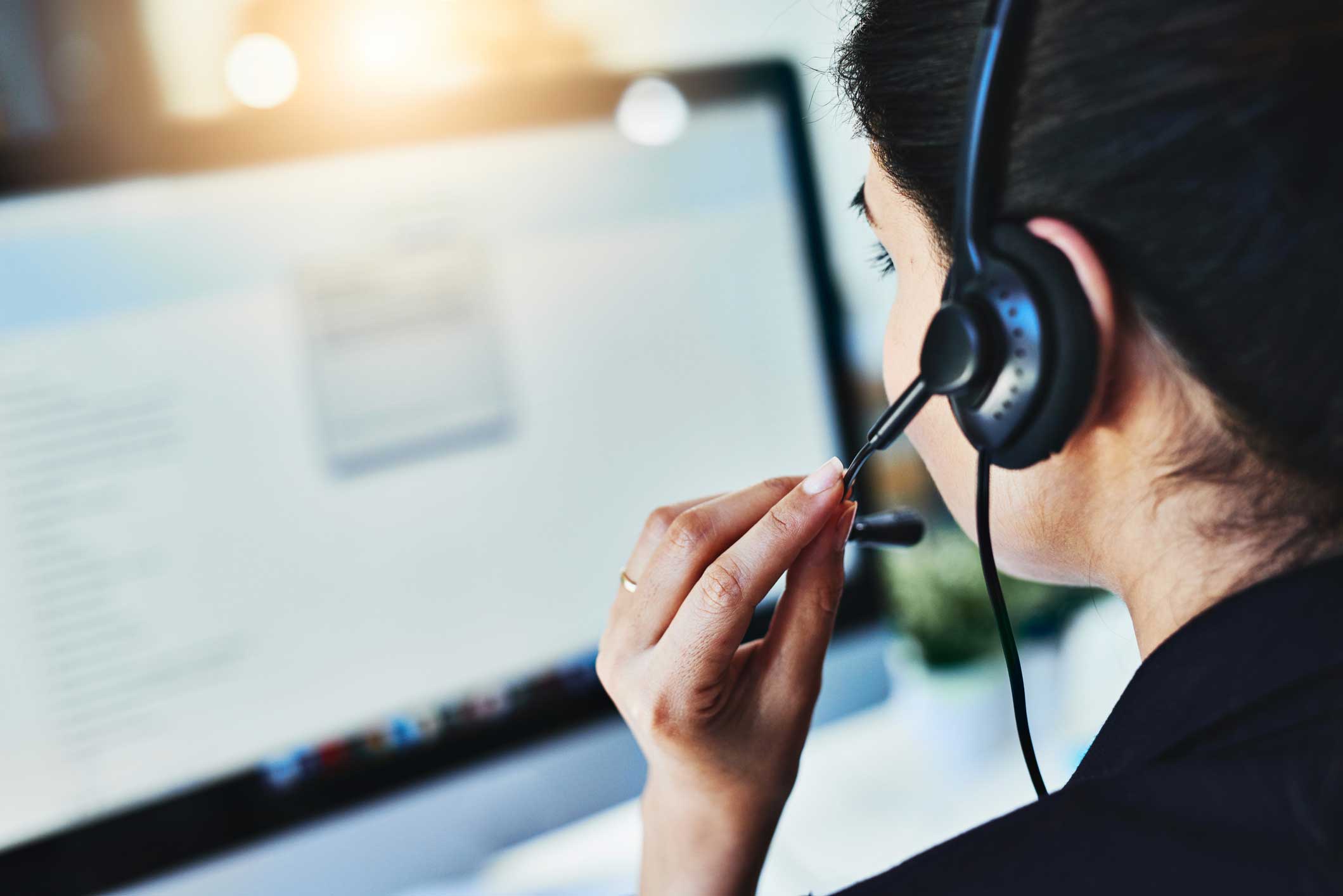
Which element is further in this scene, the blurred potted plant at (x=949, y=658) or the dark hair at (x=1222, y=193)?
the blurred potted plant at (x=949, y=658)

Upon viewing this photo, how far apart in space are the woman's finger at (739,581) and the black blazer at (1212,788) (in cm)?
14

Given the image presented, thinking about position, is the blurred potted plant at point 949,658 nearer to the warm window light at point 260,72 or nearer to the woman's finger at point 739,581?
the woman's finger at point 739,581

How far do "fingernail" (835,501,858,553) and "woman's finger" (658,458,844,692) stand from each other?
2 centimetres

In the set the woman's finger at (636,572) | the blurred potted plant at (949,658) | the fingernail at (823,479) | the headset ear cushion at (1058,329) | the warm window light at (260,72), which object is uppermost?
the warm window light at (260,72)

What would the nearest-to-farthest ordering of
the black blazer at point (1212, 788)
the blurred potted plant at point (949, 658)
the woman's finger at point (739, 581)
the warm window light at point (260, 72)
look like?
the black blazer at point (1212, 788) → the woman's finger at point (739, 581) → the blurred potted plant at point (949, 658) → the warm window light at point (260, 72)

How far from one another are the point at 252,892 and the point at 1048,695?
0.63m

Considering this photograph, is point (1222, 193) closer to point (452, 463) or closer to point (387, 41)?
point (452, 463)

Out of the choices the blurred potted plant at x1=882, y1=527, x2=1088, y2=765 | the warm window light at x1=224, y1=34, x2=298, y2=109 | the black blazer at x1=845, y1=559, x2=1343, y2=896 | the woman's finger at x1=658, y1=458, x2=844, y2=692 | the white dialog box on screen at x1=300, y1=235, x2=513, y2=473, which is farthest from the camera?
the warm window light at x1=224, y1=34, x2=298, y2=109

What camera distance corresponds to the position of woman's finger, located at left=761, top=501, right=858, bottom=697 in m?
0.50

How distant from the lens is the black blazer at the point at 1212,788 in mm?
311

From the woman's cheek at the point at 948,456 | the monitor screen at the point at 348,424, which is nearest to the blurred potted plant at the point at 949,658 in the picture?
the monitor screen at the point at 348,424

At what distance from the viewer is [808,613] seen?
52 cm

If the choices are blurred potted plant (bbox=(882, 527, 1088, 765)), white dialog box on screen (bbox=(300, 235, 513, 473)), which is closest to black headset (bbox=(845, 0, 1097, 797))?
white dialog box on screen (bbox=(300, 235, 513, 473))

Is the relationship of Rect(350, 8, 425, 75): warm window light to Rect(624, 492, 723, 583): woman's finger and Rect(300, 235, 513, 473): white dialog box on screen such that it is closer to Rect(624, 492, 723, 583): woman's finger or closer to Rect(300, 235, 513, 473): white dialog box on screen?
Rect(300, 235, 513, 473): white dialog box on screen
